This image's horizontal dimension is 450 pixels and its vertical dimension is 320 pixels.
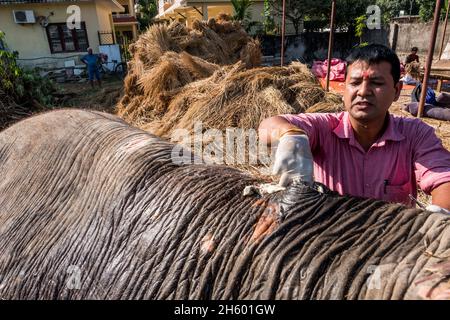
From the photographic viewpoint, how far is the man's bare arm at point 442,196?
5.55 feet

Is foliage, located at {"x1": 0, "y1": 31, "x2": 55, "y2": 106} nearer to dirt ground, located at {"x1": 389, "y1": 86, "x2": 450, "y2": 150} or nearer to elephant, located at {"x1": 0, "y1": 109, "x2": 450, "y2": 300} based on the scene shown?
elephant, located at {"x1": 0, "y1": 109, "x2": 450, "y2": 300}

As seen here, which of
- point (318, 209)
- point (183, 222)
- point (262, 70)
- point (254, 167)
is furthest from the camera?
point (262, 70)

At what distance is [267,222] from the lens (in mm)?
1231

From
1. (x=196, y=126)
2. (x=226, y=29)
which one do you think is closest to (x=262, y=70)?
(x=196, y=126)

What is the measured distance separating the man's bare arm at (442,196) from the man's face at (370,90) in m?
0.50

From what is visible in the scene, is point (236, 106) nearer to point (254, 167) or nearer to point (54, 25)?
point (254, 167)

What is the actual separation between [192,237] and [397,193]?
1376mm

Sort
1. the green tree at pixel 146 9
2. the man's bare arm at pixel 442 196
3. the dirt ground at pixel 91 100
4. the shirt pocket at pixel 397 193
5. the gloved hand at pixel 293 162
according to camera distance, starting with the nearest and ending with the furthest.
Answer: the gloved hand at pixel 293 162 < the man's bare arm at pixel 442 196 < the shirt pocket at pixel 397 193 < the dirt ground at pixel 91 100 < the green tree at pixel 146 9

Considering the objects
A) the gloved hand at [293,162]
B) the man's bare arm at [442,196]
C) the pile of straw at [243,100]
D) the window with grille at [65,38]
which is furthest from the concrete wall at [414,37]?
the gloved hand at [293,162]

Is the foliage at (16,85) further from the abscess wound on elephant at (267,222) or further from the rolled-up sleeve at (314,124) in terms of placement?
the abscess wound on elephant at (267,222)

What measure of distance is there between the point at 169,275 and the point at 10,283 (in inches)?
39.8

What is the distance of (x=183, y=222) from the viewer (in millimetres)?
1366

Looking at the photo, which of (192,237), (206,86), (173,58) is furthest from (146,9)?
(192,237)

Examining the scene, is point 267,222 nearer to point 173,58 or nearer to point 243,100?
point 243,100
